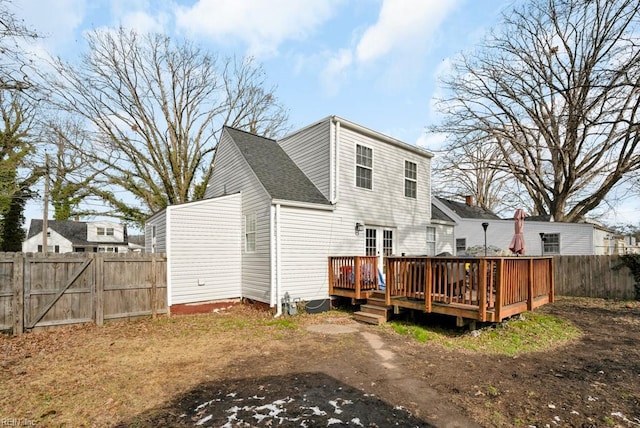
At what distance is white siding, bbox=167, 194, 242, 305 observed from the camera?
879 cm

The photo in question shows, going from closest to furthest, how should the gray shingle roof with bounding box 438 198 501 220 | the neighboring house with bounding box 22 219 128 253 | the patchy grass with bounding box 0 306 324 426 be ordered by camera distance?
the patchy grass with bounding box 0 306 324 426
the gray shingle roof with bounding box 438 198 501 220
the neighboring house with bounding box 22 219 128 253

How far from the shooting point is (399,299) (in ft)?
25.3

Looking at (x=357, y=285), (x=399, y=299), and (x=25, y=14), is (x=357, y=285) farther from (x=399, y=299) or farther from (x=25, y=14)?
(x=25, y=14)

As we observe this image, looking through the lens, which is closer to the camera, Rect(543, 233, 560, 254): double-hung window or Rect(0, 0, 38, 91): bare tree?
Rect(0, 0, 38, 91): bare tree

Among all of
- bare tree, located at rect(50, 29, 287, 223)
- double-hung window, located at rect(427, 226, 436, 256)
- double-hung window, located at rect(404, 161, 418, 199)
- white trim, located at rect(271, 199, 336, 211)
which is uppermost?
bare tree, located at rect(50, 29, 287, 223)

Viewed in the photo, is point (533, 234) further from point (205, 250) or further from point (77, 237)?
point (77, 237)

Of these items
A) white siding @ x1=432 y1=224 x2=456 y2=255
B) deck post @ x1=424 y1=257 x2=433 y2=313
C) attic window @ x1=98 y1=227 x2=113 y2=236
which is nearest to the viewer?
deck post @ x1=424 y1=257 x2=433 y2=313

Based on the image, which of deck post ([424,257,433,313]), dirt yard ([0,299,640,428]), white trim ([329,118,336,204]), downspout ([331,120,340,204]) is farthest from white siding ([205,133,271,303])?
deck post ([424,257,433,313])

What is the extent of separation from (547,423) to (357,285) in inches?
222

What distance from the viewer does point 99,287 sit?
7.70 m

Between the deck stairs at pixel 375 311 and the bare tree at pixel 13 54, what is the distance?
30.7 feet

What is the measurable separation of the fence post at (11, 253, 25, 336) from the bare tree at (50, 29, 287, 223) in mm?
13562

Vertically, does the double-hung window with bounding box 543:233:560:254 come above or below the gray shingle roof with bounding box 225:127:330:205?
below

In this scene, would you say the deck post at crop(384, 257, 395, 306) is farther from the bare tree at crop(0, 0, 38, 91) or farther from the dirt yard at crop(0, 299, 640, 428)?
the bare tree at crop(0, 0, 38, 91)
